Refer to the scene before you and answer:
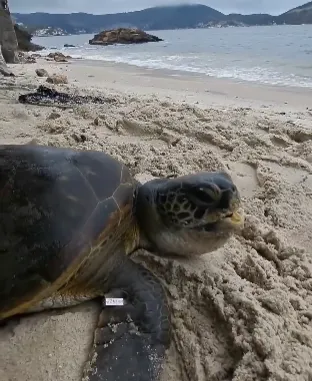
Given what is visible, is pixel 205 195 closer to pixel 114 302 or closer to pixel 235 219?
pixel 235 219

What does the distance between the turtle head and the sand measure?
0.10 metres

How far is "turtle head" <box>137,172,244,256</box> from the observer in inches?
61.7

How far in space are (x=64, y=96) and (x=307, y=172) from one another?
2.63m

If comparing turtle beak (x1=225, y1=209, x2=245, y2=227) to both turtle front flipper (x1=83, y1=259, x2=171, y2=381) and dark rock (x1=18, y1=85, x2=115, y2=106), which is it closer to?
turtle front flipper (x1=83, y1=259, x2=171, y2=381)

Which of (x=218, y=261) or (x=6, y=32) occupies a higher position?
(x=218, y=261)

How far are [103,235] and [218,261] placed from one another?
523mm

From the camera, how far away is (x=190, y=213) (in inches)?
62.9

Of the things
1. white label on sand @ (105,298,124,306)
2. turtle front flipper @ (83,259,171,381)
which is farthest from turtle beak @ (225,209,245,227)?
white label on sand @ (105,298,124,306)

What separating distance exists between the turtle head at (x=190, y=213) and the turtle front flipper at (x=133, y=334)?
0.18 meters

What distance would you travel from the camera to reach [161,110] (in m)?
3.72

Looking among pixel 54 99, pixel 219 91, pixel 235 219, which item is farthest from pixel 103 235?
pixel 219 91

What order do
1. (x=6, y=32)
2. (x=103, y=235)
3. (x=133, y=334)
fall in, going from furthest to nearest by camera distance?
(x=6, y=32)
(x=103, y=235)
(x=133, y=334)

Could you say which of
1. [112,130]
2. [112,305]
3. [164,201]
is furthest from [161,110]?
[112,305]

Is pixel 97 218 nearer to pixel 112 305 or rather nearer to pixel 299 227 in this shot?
pixel 112 305
